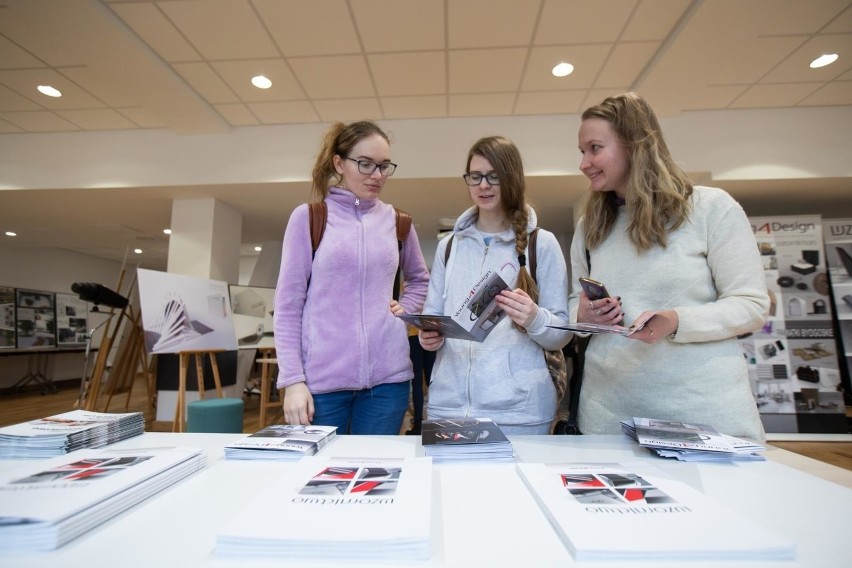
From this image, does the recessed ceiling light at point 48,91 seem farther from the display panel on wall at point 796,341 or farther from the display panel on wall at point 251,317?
the display panel on wall at point 796,341

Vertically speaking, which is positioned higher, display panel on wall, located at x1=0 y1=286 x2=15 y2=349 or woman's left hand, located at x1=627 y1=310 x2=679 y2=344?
display panel on wall, located at x1=0 y1=286 x2=15 y2=349

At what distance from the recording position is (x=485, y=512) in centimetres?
59

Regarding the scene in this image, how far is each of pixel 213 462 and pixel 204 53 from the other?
3.57 meters

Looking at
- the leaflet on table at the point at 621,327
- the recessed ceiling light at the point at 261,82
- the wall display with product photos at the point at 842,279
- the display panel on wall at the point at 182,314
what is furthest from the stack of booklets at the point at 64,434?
the wall display with product photos at the point at 842,279

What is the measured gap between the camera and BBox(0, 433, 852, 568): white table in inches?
18.5

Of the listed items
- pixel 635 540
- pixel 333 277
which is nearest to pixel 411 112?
pixel 333 277

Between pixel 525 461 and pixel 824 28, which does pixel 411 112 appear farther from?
pixel 525 461

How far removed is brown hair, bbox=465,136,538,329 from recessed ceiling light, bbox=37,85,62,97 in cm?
449

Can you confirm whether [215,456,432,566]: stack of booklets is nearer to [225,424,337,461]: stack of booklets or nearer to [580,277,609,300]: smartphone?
[225,424,337,461]: stack of booklets

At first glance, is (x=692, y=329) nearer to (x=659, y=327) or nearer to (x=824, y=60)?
(x=659, y=327)

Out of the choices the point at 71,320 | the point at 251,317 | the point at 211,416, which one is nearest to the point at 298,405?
the point at 211,416

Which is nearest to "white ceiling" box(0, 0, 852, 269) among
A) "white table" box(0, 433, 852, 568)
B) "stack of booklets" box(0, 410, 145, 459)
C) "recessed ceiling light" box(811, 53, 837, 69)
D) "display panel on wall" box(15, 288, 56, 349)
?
"recessed ceiling light" box(811, 53, 837, 69)

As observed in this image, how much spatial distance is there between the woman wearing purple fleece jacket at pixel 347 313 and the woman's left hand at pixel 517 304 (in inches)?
15.2

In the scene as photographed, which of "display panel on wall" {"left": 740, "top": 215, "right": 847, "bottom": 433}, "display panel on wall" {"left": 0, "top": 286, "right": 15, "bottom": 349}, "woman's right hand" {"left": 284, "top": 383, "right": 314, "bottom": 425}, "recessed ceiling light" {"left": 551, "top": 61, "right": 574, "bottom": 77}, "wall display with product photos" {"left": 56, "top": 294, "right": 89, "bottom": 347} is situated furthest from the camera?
"wall display with product photos" {"left": 56, "top": 294, "right": 89, "bottom": 347}
